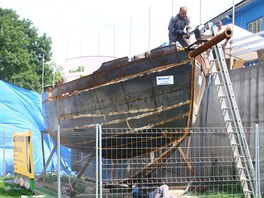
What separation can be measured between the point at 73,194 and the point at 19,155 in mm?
2270

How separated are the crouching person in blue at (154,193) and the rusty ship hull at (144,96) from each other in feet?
2.61

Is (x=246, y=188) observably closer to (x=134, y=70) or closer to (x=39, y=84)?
(x=134, y=70)

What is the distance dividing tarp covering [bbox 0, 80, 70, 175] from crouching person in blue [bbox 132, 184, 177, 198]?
736cm

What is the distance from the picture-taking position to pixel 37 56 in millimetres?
33406

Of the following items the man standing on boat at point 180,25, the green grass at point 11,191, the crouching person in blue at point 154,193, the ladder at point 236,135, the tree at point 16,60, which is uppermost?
the tree at point 16,60

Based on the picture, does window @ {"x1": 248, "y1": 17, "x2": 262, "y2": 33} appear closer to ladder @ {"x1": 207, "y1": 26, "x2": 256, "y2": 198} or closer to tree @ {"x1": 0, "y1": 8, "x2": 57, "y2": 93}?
ladder @ {"x1": 207, "y1": 26, "x2": 256, "y2": 198}

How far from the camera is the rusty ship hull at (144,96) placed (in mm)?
8094

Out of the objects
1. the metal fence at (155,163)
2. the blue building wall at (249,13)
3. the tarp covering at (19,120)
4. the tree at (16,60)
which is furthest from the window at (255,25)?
the tree at (16,60)

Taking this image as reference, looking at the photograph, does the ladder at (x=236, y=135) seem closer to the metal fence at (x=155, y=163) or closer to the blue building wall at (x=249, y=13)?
the metal fence at (x=155, y=163)

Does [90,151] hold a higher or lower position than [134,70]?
lower

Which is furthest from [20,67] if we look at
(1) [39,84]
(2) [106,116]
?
(2) [106,116]

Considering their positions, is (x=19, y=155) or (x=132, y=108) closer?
(x=132, y=108)

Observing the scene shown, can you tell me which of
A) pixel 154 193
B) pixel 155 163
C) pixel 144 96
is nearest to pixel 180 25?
pixel 144 96

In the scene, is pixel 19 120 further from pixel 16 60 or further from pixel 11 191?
pixel 16 60
